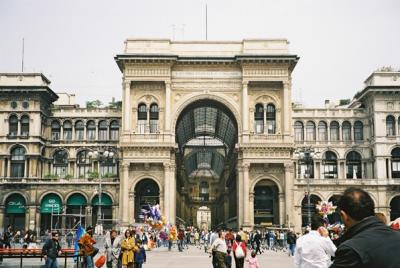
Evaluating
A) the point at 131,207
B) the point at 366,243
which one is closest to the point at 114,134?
the point at 131,207

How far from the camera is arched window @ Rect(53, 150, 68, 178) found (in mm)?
76500

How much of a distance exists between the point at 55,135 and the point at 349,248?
7586cm

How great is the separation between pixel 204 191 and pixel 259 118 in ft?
244

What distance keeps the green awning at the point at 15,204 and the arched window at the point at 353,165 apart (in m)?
40.6

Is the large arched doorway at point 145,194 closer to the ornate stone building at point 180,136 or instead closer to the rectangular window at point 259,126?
the ornate stone building at point 180,136

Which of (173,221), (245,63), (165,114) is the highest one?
(245,63)

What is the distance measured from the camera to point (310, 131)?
78.1 m

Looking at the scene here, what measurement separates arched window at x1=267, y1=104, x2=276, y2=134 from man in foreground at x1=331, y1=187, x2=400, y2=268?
2429 inches

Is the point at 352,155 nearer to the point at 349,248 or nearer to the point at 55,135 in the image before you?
the point at 55,135

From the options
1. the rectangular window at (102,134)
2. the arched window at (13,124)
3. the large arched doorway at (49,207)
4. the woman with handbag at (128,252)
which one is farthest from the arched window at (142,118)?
the woman with handbag at (128,252)

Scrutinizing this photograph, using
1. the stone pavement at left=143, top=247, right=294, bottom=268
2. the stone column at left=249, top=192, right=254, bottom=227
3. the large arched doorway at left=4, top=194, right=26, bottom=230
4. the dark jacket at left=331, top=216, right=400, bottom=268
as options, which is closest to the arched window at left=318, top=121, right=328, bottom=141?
the stone column at left=249, top=192, right=254, bottom=227

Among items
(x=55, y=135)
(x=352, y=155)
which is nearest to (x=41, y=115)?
(x=55, y=135)

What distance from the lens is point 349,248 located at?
4.29m

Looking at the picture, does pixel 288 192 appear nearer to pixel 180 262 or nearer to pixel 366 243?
pixel 180 262
